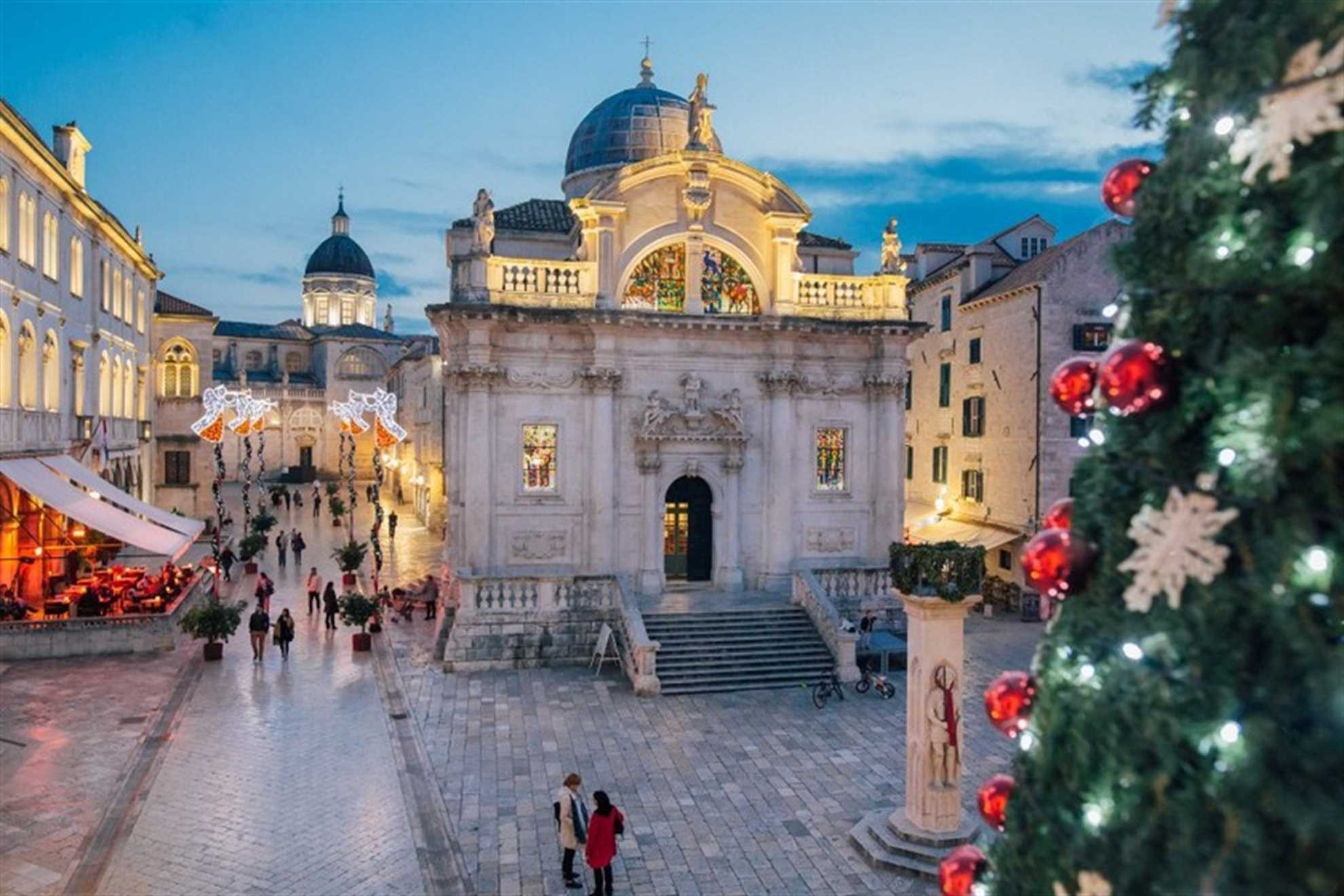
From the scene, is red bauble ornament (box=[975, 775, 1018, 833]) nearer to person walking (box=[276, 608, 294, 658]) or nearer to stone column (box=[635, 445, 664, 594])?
stone column (box=[635, 445, 664, 594])

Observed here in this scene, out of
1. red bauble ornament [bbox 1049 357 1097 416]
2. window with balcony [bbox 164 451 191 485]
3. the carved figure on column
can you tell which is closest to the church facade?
the carved figure on column

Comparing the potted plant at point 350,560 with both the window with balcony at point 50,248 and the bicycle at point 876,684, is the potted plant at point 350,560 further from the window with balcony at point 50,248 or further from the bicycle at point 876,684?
the bicycle at point 876,684

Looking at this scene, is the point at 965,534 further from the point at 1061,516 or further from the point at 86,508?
the point at 1061,516

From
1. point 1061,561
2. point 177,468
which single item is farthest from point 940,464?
point 177,468

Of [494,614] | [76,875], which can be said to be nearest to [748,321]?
[494,614]

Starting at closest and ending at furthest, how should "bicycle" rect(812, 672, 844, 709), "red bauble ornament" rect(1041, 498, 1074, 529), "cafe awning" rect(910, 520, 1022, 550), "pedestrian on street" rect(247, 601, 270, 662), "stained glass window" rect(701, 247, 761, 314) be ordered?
"red bauble ornament" rect(1041, 498, 1074, 529)
"bicycle" rect(812, 672, 844, 709)
"pedestrian on street" rect(247, 601, 270, 662)
"stained glass window" rect(701, 247, 761, 314)
"cafe awning" rect(910, 520, 1022, 550)

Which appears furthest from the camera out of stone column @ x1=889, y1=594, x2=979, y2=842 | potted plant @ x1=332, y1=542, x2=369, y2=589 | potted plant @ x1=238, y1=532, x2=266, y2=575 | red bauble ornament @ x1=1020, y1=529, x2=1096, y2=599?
potted plant @ x1=238, y1=532, x2=266, y2=575

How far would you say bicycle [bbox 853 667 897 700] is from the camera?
20672 mm

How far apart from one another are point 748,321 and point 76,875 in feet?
61.4

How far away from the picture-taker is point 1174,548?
393cm

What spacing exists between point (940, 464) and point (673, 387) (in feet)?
52.0

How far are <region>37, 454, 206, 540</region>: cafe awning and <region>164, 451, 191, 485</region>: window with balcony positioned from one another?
91.6 feet

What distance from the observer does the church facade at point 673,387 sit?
24.0 metres

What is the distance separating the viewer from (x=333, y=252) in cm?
9106
